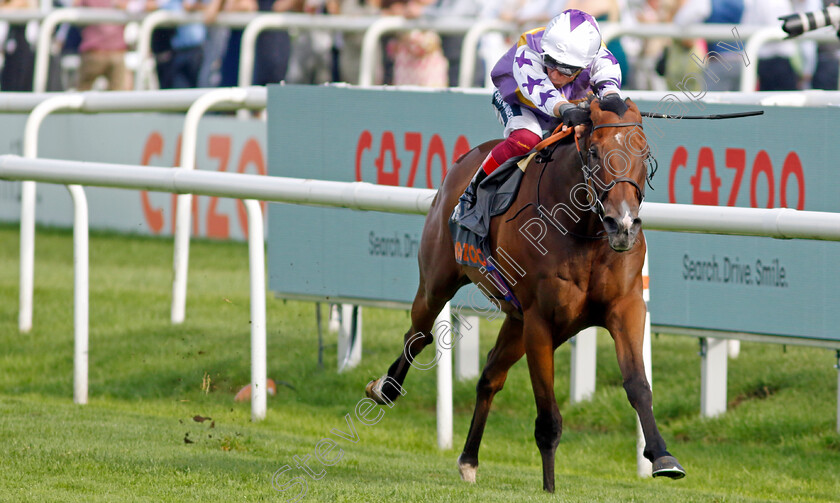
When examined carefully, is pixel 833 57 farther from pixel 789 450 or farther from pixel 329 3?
pixel 789 450

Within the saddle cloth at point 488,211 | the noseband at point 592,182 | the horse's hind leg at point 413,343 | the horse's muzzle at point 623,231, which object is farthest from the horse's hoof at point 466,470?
the horse's muzzle at point 623,231

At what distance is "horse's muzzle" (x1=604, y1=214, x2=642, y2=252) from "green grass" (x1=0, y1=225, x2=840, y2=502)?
1.16 metres

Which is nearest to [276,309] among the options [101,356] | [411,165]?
[101,356]

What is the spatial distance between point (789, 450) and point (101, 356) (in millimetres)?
4573

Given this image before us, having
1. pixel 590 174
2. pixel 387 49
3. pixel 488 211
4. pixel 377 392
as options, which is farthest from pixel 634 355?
pixel 387 49

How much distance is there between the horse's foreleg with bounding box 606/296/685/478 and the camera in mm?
5352

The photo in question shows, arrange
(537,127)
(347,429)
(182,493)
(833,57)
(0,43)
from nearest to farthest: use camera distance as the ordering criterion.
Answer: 1. (182,493)
2. (537,127)
3. (347,429)
4. (833,57)
5. (0,43)

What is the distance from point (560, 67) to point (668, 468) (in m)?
1.71

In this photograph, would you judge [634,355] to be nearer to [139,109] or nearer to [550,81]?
[550,81]

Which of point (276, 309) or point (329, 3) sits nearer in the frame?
point (276, 309)

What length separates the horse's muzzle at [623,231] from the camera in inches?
197

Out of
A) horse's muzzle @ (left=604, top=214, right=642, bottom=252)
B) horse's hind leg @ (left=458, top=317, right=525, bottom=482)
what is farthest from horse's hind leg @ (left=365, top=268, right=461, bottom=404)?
horse's muzzle @ (left=604, top=214, right=642, bottom=252)

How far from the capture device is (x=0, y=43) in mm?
16609

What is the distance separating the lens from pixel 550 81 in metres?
5.79
